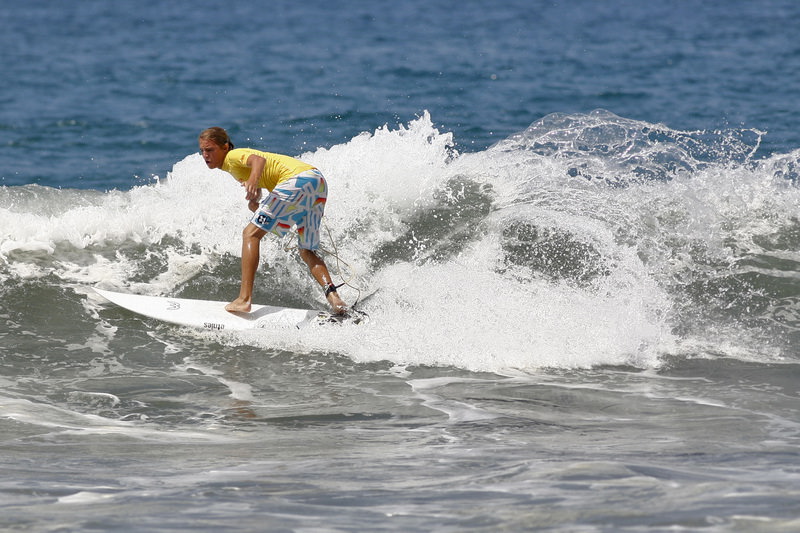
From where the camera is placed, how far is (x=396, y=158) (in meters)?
10.4

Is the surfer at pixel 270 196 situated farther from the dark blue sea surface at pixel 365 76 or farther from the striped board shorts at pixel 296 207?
the dark blue sea surface at pixel 365 76

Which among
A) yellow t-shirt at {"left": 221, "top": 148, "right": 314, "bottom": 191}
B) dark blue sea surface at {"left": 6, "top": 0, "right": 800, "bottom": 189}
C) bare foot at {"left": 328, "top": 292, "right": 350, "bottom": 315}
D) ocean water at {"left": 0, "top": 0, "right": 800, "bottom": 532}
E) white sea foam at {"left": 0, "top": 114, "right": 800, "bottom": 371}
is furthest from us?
dark blue sea surface at {"left": 6, "top": 0, "right": 800, "bottom": 189}

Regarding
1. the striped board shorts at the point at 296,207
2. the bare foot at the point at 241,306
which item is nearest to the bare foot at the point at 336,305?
the striped board shorts at the point at 296,207

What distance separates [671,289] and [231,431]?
4488 millimetres

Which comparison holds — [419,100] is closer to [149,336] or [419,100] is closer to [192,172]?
[192,172]

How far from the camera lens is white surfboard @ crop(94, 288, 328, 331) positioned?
7.81 metres

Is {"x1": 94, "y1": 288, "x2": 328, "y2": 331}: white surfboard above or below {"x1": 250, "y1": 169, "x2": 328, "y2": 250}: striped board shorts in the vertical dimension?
below

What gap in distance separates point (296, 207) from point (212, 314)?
116 cm

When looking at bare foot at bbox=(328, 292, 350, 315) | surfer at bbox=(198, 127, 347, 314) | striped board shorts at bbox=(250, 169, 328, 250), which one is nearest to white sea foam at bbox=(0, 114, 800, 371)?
bare foot at bbox=(328, 292, 350, 315)

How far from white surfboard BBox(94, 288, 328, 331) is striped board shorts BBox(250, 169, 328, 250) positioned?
24.3 inches

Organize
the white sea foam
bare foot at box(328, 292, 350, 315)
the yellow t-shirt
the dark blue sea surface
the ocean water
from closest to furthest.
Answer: the ocean water → the white sea foam → the yellow t-shirt → bare foot at box(328, 292, 350, 315) → the dark blue sea surface

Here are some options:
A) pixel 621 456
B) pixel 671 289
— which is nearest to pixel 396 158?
pixel 671 289

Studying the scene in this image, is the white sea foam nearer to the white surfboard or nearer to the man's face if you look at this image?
the white surfboard

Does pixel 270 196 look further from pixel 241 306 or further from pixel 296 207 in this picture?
pixel 241 306
